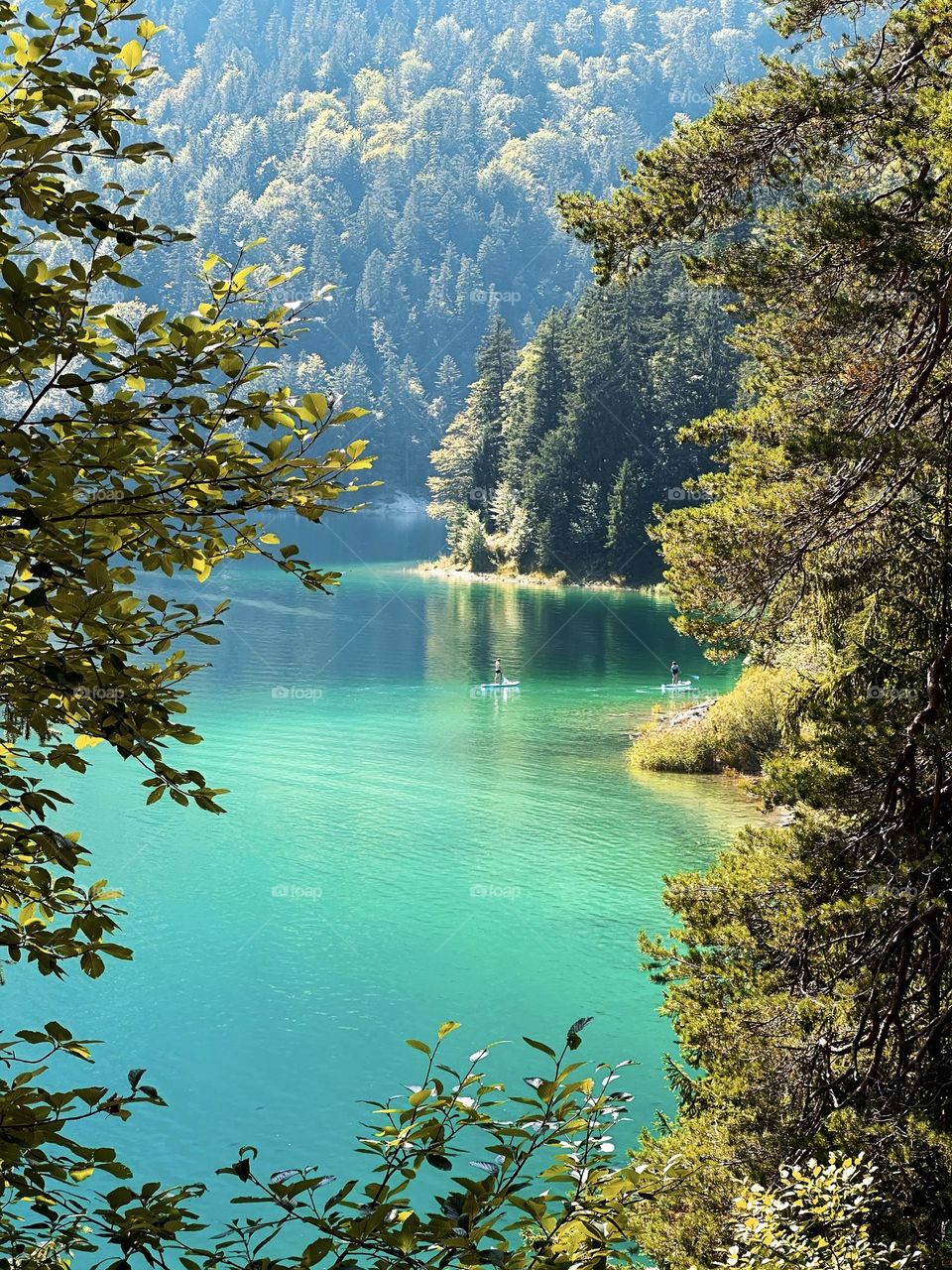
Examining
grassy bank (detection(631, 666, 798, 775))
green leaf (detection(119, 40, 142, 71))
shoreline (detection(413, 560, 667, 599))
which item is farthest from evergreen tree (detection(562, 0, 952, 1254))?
shoreline (detection(413, 560, 667, 599))

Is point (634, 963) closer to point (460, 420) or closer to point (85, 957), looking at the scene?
point (85, 957)

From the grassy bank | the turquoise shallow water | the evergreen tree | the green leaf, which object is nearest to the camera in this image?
the green leaf

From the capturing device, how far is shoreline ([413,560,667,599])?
2530 inches

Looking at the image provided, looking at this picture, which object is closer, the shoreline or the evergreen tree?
the evergreen tree

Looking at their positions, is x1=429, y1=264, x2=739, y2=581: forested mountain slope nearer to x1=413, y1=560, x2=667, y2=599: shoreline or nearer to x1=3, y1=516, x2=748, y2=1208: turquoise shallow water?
x1=413, y1=560, x2=667, y2=599: shoreline

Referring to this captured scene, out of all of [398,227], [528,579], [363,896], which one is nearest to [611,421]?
[528,579]

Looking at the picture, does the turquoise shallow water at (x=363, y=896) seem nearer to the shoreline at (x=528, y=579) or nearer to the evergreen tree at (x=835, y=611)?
the evergreen tree at (x=835, y=611)

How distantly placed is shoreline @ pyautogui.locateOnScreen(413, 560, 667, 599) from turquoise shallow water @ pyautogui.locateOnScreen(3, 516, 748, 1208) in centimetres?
2272

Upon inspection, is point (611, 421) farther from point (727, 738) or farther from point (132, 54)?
point (132, 54)

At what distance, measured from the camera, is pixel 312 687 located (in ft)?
132

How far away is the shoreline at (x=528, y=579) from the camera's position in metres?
64.2

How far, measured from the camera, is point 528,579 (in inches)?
2734

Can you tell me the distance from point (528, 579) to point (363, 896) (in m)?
49.4

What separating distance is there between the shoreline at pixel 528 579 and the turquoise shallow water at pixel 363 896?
894 inches
